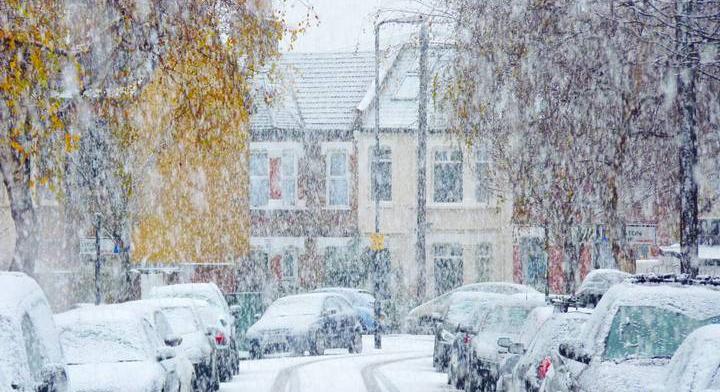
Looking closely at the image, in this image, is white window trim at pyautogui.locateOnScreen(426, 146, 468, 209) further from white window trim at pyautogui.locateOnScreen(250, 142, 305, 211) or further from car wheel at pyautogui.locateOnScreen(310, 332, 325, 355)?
car wheel at pyautogui.locateOnScreen(310, 332, 325, 355)

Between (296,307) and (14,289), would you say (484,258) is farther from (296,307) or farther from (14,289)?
(14,289)

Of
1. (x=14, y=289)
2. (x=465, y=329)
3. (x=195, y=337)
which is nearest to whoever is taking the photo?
(x=14, y=289)

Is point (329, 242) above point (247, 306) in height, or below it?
above

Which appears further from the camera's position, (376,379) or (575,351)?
(376,379)

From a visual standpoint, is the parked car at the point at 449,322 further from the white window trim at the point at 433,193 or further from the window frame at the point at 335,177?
the window frame at the point at 335,177

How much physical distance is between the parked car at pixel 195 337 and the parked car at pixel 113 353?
4.70 m

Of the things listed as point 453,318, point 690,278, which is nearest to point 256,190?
point 453,318

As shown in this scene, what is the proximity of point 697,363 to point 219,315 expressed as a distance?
57.5ft

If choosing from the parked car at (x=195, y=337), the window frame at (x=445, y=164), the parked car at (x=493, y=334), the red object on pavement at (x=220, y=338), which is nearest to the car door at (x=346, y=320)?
the red object on pavement at (x=220, y=338)

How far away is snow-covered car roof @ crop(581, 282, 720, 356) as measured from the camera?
439 inches

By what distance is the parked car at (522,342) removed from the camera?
1527cm

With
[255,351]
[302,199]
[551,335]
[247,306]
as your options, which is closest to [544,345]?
[551,335]

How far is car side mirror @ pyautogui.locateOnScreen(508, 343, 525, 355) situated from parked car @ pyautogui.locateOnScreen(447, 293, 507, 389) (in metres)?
4.38

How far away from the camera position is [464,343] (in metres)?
21.5
